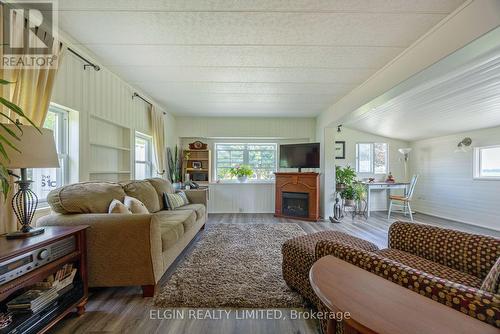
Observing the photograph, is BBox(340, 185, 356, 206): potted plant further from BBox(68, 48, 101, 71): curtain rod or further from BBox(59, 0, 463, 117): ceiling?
BBox(68, 48, 101, 71): curtain rod

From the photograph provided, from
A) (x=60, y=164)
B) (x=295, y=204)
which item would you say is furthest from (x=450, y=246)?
(x=60, y=164)

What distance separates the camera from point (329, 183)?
4.63 meters

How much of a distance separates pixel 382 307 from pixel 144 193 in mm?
2881

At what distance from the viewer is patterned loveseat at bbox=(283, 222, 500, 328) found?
2.33 ft

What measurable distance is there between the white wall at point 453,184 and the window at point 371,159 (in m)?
0.82

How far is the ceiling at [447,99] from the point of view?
6.13 feet

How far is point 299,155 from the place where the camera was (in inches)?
191

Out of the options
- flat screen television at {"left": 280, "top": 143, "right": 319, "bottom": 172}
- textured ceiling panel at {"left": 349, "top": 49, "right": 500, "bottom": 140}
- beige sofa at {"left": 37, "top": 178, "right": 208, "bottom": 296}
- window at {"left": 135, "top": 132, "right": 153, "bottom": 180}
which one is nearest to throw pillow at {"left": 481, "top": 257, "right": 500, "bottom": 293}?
beige sofa at {"left": 37, "top": 178, "right": 208, "bottom": 296}

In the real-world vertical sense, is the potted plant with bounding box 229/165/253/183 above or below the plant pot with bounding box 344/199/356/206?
above

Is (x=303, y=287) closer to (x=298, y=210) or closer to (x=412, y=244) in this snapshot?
(x=412, y=244)

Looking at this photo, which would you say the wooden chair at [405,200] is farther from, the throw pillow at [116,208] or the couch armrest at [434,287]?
the throw pillow at [116,208]

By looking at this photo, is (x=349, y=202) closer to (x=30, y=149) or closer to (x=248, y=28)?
(x=248, y=28)

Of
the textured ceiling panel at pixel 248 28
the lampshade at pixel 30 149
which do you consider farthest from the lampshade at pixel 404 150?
the lampshade at pixel 30 149

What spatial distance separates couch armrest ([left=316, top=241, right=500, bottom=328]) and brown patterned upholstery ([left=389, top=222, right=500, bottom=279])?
0.92 metres
